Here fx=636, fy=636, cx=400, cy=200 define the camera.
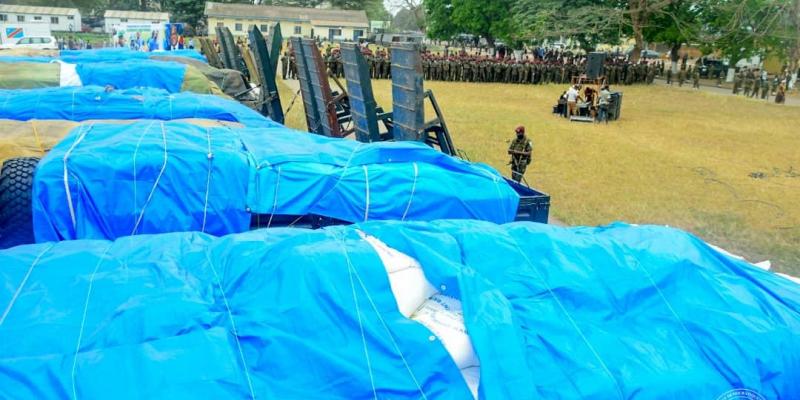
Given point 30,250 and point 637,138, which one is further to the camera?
point 637,138

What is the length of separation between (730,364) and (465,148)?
1025 centimetres

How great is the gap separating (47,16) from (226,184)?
50.5 meters

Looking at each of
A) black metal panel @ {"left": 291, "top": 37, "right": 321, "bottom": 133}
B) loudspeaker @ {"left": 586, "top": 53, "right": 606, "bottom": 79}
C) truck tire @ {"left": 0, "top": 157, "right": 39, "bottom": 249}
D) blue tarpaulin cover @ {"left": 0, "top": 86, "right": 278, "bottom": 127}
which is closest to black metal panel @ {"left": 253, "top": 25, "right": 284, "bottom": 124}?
black metal panel @ {"left": 291, "top": 37, "right": 321, "bottom": 133}

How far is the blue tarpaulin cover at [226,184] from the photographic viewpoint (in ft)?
17.4

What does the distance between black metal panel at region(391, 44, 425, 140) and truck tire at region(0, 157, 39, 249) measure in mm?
4668

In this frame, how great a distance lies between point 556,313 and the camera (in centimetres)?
362

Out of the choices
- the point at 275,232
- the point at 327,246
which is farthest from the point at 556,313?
the point at 275,232

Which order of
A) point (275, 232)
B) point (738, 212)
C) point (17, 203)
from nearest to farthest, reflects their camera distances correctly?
point (275, 232) → point (17, 203) → point (738, 212)

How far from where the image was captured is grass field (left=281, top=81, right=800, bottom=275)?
9.00 metres

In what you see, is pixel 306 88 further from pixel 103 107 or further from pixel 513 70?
pixel 513 70

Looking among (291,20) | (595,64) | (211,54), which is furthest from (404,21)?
(595,64)

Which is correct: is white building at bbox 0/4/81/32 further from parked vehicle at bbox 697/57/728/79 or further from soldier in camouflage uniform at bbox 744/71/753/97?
soldier in camouflage uniform at bbox 744/71/753/97

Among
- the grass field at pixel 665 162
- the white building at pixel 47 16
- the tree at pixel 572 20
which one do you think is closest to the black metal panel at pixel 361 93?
the grass field at pixel 665 162

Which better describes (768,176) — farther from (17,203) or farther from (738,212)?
(17,203)
